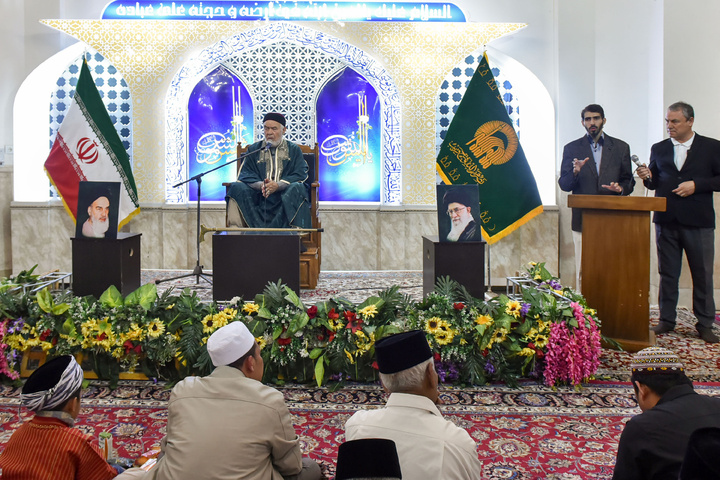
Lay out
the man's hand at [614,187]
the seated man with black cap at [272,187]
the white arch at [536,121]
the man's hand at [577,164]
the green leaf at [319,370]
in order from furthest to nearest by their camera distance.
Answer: the white arch at [536,121] < the seated man with black cap at [272,187] < the man's hand at [577,164] < the man's hand at [614,187] < the green leaf at [319,370]

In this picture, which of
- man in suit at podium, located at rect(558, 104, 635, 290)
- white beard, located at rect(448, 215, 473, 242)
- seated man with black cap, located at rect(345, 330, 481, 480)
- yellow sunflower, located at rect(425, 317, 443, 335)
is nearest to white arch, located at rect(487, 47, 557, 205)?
man in suit at podium, located at rect(558, 104, 635, 290)

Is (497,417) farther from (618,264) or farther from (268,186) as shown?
(268,186)

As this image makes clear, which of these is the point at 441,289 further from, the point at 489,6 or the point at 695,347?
the point at 489,6

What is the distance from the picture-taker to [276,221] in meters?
5.63

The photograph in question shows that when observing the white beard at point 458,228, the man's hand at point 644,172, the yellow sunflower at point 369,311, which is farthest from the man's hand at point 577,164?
the yellow sunflower at point 369,311

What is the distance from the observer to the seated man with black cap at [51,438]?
1.72 meters

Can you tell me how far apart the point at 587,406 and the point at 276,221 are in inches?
127

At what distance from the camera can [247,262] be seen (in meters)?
4.57

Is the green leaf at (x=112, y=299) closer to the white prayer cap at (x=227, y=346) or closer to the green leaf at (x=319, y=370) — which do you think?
the green leaf at (x=319, y=370)

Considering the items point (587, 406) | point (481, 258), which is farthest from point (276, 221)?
point (587, 406)

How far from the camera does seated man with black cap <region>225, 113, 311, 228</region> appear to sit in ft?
18.4

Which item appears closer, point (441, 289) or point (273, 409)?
point (273, 409)

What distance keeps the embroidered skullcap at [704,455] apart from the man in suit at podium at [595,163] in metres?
3.86

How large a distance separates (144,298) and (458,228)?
1.98m
